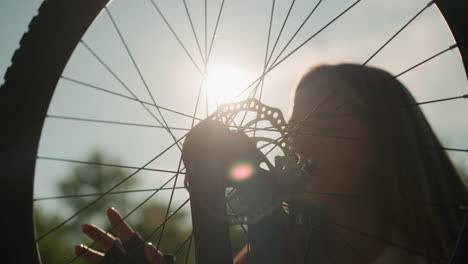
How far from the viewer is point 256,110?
0.93 meters

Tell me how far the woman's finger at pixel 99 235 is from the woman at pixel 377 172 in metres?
0.61

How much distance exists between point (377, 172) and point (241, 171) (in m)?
0.63

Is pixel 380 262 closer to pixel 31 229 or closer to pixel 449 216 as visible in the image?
pixel 449 216

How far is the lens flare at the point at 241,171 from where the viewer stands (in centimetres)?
81

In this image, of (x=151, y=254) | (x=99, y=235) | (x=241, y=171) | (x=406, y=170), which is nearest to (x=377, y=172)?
(x=406, y=170)

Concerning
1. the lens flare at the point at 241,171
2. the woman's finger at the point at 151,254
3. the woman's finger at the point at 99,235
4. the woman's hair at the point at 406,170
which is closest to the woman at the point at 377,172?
the woman's hair at the point at 406,170

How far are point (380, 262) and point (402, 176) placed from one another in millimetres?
283

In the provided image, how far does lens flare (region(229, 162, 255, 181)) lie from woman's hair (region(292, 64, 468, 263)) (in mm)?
410

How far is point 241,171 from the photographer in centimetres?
82

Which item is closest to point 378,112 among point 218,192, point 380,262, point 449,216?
point 449,216

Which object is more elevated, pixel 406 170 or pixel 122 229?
pixel 122 229

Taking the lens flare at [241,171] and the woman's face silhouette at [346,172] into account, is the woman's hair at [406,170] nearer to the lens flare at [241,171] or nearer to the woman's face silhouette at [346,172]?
the woman's face silhouette at [346,172]

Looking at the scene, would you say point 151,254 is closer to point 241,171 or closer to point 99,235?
point 99,235

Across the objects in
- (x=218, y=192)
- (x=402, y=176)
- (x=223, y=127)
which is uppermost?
(x=223, y=127)
